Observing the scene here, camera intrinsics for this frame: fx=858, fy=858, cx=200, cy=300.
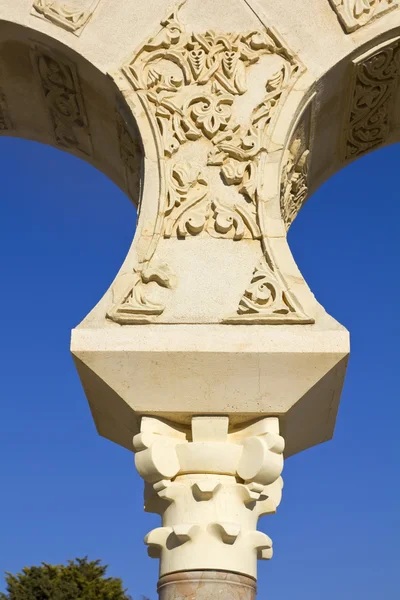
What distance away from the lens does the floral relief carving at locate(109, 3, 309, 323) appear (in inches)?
188

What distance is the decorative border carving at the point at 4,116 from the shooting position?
6359 millimetres

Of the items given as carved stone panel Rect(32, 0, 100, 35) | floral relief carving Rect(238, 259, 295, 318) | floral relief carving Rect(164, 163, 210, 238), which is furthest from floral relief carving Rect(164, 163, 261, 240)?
carved stone panel Rect(32, 0, 100, 35)

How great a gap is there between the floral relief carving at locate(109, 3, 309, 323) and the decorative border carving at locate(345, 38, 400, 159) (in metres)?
0.54

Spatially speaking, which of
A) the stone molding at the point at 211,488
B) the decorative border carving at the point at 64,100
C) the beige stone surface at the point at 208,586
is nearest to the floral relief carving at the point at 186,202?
the stone molding at the point at 211,488

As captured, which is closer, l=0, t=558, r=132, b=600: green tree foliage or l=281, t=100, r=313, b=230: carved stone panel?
l=281, t=100, r=313, b=230: carved stone panel

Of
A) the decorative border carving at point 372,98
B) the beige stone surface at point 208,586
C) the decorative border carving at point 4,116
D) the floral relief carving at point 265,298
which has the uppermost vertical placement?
the decorative border carving at point 4,116

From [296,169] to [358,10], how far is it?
103 centimetres

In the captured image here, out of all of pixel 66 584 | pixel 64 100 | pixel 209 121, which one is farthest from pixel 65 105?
pixel 66 584

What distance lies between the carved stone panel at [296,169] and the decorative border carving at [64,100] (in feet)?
4.90

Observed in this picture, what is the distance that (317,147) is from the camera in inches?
227

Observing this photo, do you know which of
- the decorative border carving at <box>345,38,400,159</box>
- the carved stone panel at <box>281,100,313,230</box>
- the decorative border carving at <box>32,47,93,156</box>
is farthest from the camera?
the decorative border carving at <box>32,47,93,156</box>

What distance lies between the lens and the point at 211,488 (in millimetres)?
4102

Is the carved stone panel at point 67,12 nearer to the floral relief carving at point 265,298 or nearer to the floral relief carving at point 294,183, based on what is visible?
the floral relief carving at point 294,183

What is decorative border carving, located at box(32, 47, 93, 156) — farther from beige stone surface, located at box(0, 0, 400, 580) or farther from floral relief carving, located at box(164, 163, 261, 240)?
floral relief carving, located at box(164, 163, 261, 240)
